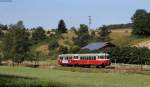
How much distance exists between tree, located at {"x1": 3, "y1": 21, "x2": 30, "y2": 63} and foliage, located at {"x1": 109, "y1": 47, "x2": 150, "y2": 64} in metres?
21.3

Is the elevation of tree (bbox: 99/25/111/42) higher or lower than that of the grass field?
higher

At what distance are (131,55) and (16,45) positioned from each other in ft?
99.7

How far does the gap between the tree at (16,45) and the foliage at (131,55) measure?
69.9 ft

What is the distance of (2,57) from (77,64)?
3235 cm

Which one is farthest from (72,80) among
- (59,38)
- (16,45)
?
(59,38)

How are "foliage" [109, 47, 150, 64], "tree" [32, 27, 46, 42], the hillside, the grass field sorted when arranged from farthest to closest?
1. "tree" [32, 27, 46, 42]
2. the hillside
3. "foliage" [109, 47, 150, 64]
4. the grass field

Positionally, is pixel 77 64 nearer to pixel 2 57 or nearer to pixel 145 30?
pixel 2 57

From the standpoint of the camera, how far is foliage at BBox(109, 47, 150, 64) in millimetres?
82562

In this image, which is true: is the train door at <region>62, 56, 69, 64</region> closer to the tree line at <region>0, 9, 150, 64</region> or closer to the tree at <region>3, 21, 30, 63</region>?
the tree line at <region>0, 9, 150, 64</region>

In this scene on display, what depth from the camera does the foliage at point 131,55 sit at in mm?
82562

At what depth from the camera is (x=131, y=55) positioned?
84125 mm

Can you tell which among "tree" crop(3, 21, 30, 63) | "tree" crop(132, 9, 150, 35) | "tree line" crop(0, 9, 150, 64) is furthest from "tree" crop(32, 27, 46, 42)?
"tree" crop(3, 21, 30, 63)

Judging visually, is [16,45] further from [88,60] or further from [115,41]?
[115,41]

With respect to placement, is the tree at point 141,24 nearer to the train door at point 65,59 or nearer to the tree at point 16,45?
the tree at point 16,45
